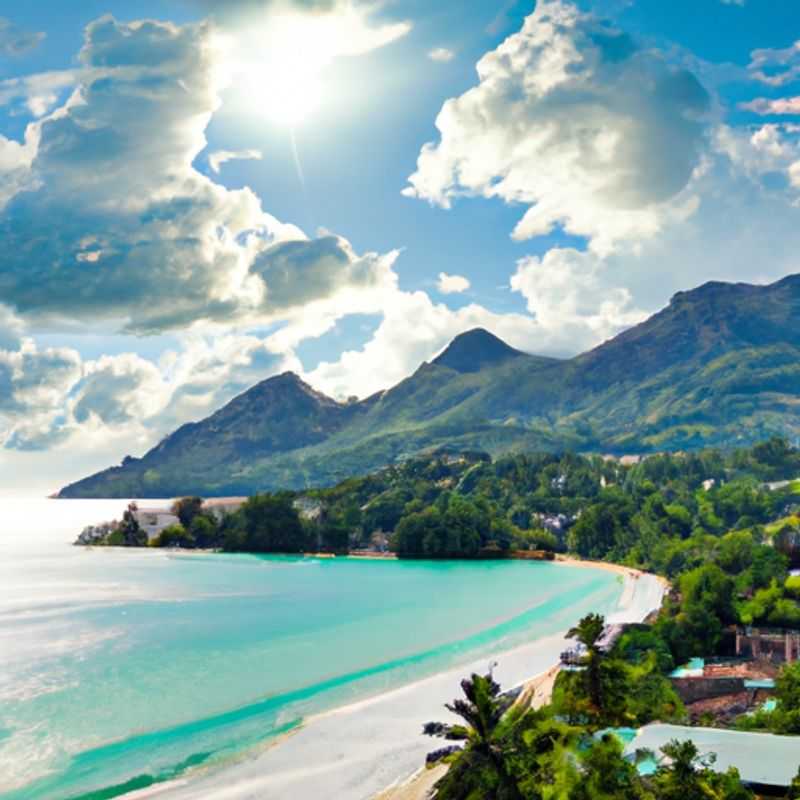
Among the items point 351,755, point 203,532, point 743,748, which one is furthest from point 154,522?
point 743,748

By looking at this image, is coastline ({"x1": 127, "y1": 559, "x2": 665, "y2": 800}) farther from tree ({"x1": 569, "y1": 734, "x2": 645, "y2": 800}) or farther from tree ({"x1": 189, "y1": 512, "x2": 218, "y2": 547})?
tree ({"x1": 189, "y1": 512, "x2": 218, "y2": 547})

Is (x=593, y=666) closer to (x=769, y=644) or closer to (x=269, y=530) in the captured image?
(x=769, y=644)

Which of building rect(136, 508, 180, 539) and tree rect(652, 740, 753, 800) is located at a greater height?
building rect(136, 508, 180, 539)

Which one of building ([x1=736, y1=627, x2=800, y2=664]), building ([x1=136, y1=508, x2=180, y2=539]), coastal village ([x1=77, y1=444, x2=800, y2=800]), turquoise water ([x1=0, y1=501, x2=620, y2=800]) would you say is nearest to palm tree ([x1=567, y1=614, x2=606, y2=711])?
coastal village ([x1=77, y1=444, x2=800, y2=800])

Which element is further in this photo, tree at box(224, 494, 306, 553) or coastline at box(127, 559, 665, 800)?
tree at box(224, 494, 306, 553)

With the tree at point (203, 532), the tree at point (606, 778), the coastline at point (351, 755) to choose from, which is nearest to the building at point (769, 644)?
the coastline at point (351, 755)

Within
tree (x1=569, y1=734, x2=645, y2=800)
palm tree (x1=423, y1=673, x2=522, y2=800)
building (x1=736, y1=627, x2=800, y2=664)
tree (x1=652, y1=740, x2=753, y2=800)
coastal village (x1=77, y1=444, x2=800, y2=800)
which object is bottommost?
building (x1=736, y1=627, x2=800, y2=664)

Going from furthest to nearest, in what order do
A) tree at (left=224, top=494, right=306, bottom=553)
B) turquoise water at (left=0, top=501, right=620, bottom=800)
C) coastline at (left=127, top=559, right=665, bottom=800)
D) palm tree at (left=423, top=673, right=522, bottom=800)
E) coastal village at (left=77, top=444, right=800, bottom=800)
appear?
1. tree at (left=224, top=494, right=306, bottom=553)
2. turquoise water at (left=0, top=501, right=620, bottom=800)
3. coastline at (left=127, top=559, right=665, bottom=800)
4. coastal village at (left=77, top=444, right=800, bottom=800)
5. palm tree at (left=423, top=673, right=522, bottom=800)
